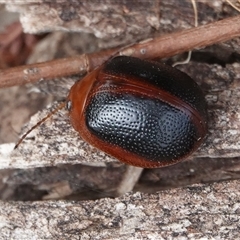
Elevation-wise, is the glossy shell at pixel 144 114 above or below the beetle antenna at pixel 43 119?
above

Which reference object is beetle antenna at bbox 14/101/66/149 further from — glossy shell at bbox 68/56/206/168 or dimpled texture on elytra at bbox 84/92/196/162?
dimpled texture on elytra at bbox 84/92/196/162

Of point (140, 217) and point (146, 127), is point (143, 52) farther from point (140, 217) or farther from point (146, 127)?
point (140, 217)

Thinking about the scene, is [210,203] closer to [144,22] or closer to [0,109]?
[144,22]

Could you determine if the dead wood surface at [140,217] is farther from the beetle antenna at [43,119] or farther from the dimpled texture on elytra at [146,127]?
the beetle antenna at [43,119]

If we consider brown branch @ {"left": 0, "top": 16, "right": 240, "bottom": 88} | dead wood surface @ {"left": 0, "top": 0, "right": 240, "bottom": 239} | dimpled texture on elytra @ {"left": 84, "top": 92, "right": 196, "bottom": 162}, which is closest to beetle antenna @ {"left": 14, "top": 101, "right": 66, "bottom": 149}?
dead wood surface @ {"left": 0, "top": 0, "right": 240, "bottom": 239}

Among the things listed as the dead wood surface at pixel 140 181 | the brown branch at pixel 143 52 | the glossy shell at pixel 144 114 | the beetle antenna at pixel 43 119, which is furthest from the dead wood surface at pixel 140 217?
Answer: the brown branch at pixel 143 52

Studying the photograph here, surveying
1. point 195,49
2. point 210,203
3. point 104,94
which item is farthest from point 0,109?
point 210,203

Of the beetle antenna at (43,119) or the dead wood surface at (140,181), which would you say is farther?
the beetle antenna at (43,119)
